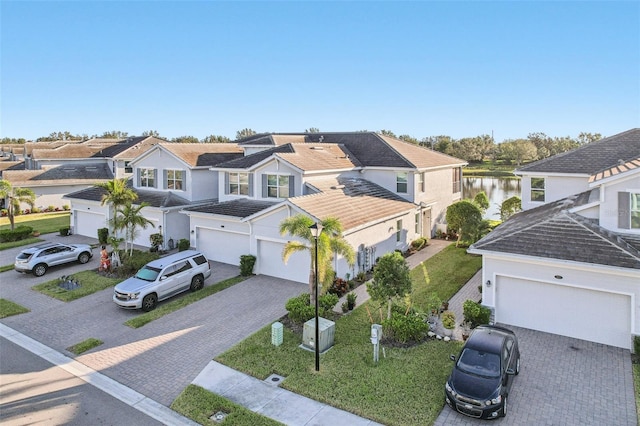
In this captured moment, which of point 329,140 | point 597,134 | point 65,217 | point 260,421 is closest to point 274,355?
point 260,421

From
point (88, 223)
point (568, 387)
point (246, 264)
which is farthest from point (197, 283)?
point (88, 223)

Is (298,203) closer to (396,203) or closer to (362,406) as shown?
(396,203)

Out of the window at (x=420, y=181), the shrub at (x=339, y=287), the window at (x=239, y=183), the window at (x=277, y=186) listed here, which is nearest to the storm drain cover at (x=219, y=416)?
the shrub at (x=339, y=287)

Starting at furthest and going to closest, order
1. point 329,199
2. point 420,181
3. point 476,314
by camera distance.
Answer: point 420,181 → point 329,199 → point 476,314

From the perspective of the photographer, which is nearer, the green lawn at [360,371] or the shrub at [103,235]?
the green lawn at [360,371]

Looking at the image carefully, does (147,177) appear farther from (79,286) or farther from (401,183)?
(401,183)

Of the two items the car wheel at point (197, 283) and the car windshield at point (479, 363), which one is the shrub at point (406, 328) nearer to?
the car windshield at point (479, 363)
